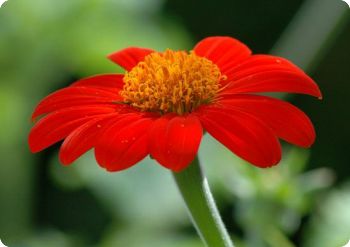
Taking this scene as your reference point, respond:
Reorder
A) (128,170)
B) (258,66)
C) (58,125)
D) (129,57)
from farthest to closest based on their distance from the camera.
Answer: (128,170) < (129,57) < (258,66) < (58,125)

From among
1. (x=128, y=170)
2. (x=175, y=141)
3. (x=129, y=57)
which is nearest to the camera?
(x=175, y=141)

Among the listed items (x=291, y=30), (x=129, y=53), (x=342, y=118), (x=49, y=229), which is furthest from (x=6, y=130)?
(x=342, y=118)

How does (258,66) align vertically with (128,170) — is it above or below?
above

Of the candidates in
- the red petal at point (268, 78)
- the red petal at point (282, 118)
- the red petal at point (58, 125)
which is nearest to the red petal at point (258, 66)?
the red petal at point (268, 78)

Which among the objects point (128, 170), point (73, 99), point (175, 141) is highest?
point (175, 141)

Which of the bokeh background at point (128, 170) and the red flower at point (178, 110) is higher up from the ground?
the red flower at point (178, 110)

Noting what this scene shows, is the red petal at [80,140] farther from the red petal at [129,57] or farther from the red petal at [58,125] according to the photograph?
the red petal at [129,57]

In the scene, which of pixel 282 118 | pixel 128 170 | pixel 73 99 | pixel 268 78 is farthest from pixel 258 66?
pixel 128 170

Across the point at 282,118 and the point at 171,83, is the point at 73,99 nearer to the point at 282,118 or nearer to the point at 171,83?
the point at 171,83
